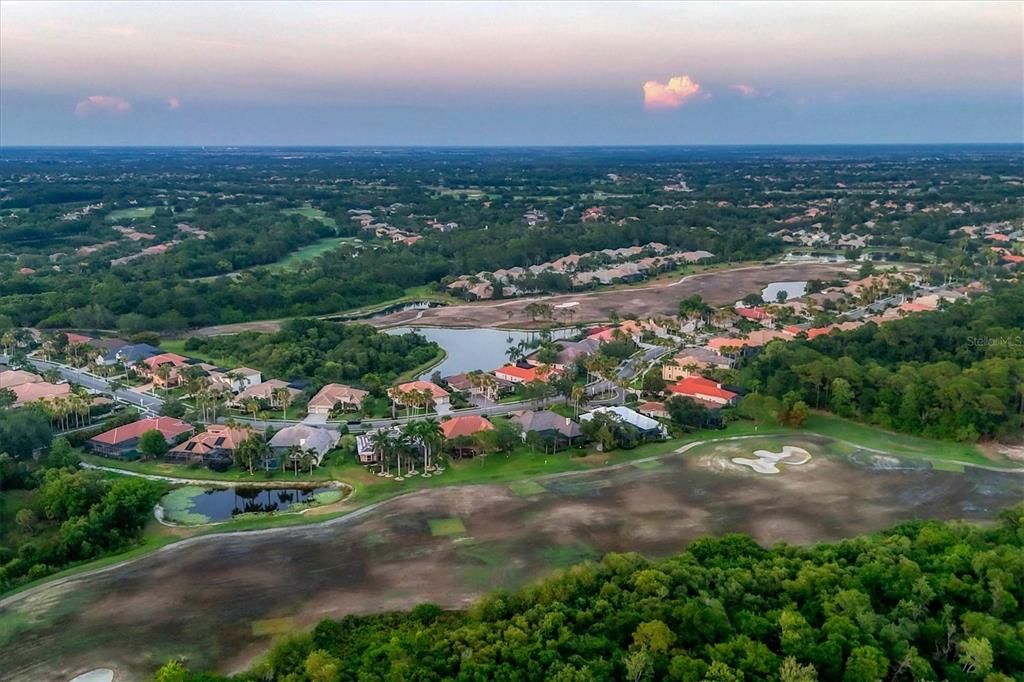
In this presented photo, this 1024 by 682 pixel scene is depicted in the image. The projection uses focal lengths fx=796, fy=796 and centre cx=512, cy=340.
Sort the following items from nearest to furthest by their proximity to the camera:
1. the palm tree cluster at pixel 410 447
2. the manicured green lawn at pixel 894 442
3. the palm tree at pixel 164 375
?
the palm tree cluster at pixel 410 447, the manicured green lawn at pixel 894 442, the palm tree at pixel 164 375

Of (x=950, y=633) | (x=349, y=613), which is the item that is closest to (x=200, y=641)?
(x=349, y=613)

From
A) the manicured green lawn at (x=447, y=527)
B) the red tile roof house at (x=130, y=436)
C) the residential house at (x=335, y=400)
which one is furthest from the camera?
the residential house at (x=335, y=400)

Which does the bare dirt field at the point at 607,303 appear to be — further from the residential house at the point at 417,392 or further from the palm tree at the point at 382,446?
the palm tree at the point at 382,446

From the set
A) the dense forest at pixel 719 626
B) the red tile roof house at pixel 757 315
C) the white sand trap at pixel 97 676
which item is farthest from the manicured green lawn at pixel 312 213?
the dense forest at pixel 719 626

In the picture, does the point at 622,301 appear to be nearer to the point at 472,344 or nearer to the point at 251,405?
the point at 472,344

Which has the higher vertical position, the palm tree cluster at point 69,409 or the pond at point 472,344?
the palm tree cluster at point 69,409

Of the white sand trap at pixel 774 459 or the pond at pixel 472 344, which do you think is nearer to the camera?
the white sand trap at pixel 774 459

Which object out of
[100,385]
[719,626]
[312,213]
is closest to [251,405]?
[100,385]

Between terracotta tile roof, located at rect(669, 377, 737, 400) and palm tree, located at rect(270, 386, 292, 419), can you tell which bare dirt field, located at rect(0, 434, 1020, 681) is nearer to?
terracotta tile roof, located at rect(669, 377, 737, 400)
